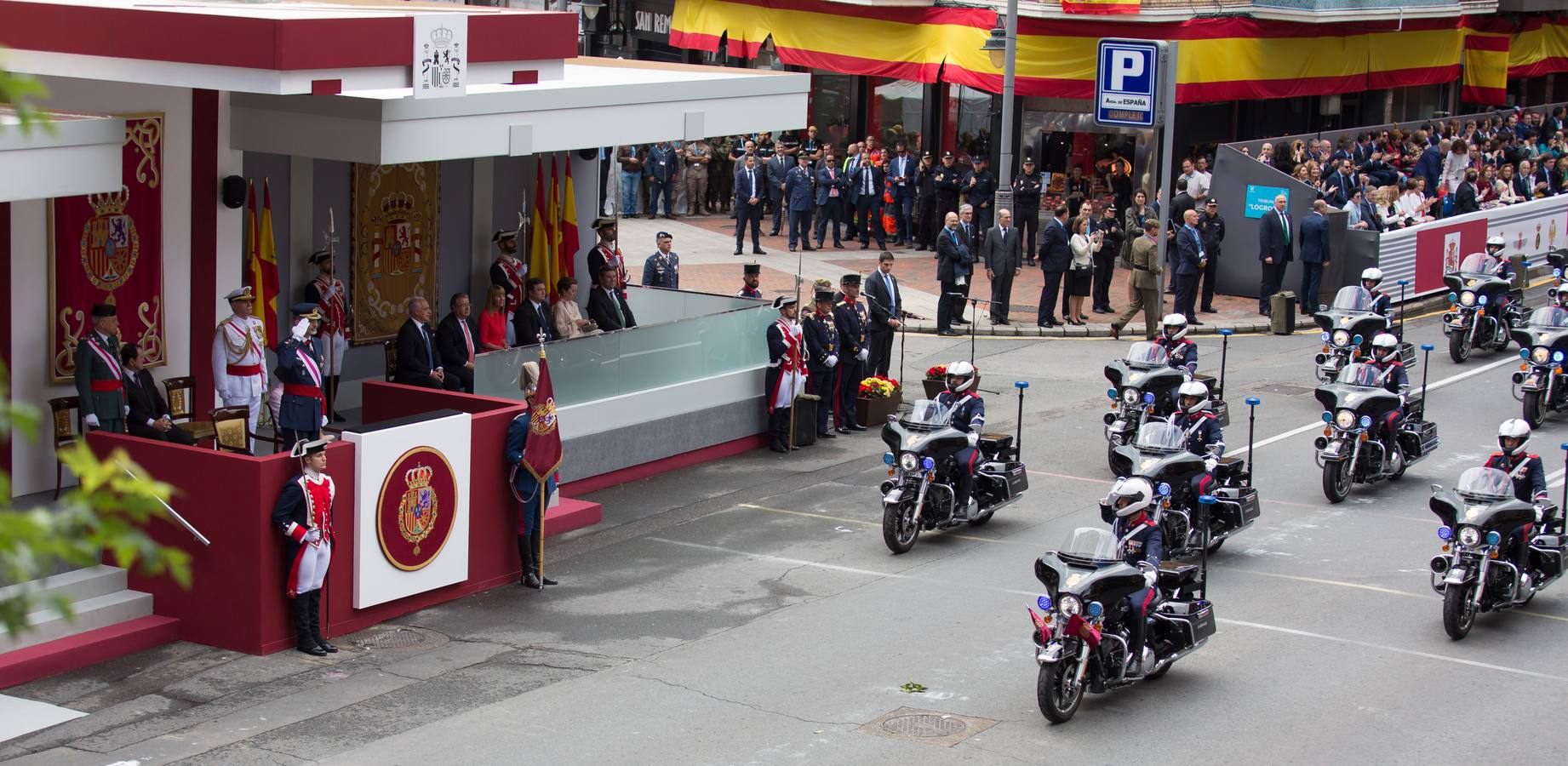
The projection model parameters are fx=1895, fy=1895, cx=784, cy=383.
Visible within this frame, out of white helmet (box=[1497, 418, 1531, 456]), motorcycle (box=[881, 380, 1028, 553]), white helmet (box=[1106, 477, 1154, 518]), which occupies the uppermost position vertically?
white helmet (box=[1497, 418, 1531, 456])

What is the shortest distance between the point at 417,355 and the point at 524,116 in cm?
268

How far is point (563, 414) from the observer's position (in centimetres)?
1883

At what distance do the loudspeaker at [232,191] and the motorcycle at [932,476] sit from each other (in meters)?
6.41

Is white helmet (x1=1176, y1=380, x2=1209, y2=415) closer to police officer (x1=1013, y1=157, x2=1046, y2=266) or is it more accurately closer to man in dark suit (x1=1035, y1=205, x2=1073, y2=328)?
man in dark suit (x1=1035, y1=205, x2=1073, y2=328)

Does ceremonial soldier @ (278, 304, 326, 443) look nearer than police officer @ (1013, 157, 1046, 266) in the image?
Yes

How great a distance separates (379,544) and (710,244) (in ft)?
66.8

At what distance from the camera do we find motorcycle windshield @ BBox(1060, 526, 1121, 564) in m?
13.1

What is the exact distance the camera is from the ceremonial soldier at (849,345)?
71.4 ft

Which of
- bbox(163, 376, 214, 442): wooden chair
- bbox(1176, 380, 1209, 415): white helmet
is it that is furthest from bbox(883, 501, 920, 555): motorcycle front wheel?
bbox(163, 376, 214, 442): wooden chair

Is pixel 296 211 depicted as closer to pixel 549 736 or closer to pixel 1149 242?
pixel 549 736

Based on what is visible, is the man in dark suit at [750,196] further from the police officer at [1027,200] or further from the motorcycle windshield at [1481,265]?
the motorcycle windshield at [1481,265]

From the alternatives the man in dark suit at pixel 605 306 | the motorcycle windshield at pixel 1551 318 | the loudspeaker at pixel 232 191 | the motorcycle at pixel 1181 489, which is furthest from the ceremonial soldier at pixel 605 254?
the motorcycle windshield at pixel 1551 318

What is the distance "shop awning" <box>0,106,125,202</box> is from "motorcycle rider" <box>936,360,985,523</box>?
300 inches

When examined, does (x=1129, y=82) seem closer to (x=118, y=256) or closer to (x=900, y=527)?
(x=900, y=527)
